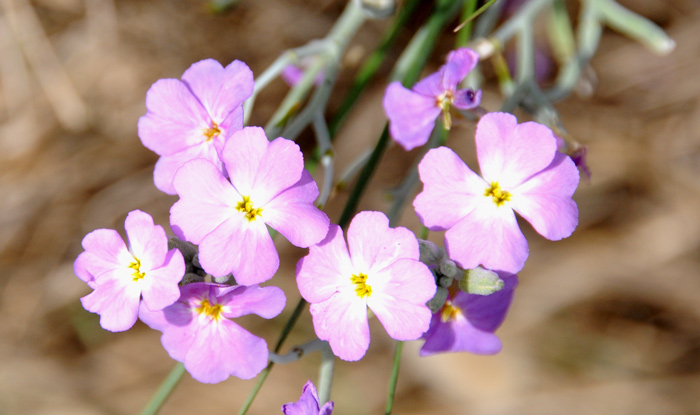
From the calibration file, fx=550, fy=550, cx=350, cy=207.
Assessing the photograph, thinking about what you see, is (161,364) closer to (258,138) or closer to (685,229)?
(258,138)

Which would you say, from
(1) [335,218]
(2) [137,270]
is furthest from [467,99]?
(1) [335,218]

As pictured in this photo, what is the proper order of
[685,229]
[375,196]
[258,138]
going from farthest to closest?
[375,196] → [685,229] → [258,138]

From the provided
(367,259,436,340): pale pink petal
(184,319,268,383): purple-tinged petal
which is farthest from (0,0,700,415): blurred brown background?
(367,259,436,340): pale pink petal

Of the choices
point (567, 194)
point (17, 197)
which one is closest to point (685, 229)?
point (567, 194)

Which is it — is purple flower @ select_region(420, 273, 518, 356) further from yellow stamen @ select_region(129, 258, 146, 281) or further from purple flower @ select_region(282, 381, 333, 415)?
yellow stamen @ select_region(129, 258, 146, 281)

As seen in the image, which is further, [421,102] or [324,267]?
[421,102]

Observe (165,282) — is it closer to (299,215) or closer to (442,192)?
(299,215)
